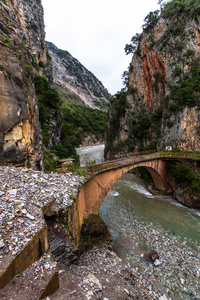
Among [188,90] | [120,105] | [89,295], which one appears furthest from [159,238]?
[120,105]

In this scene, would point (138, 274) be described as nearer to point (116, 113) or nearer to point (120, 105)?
point (120, 105)

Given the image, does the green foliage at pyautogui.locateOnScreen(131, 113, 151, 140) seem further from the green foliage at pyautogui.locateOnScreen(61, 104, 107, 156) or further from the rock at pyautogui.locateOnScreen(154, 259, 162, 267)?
the green foliage at pyautogui.locateOnScreen(61, 104, 107, 156)

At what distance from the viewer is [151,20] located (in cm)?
2542

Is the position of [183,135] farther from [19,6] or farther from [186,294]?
[19,6]

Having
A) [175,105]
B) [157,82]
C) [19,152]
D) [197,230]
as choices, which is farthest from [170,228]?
[157,82]

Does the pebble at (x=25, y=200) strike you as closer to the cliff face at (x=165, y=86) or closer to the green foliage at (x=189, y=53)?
the cliff face at (x=165, y=86)

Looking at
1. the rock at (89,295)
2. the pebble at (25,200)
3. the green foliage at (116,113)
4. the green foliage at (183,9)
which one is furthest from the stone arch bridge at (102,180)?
the green foliage at (183,9)

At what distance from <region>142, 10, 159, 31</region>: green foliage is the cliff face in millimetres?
153

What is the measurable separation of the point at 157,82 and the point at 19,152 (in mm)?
25117

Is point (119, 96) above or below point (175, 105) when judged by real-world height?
above

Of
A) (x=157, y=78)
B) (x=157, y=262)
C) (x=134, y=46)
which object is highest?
(x=134, y=46)

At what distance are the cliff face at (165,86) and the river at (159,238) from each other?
29.1 ft

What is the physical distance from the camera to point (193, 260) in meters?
7.77

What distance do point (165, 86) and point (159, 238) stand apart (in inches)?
872
